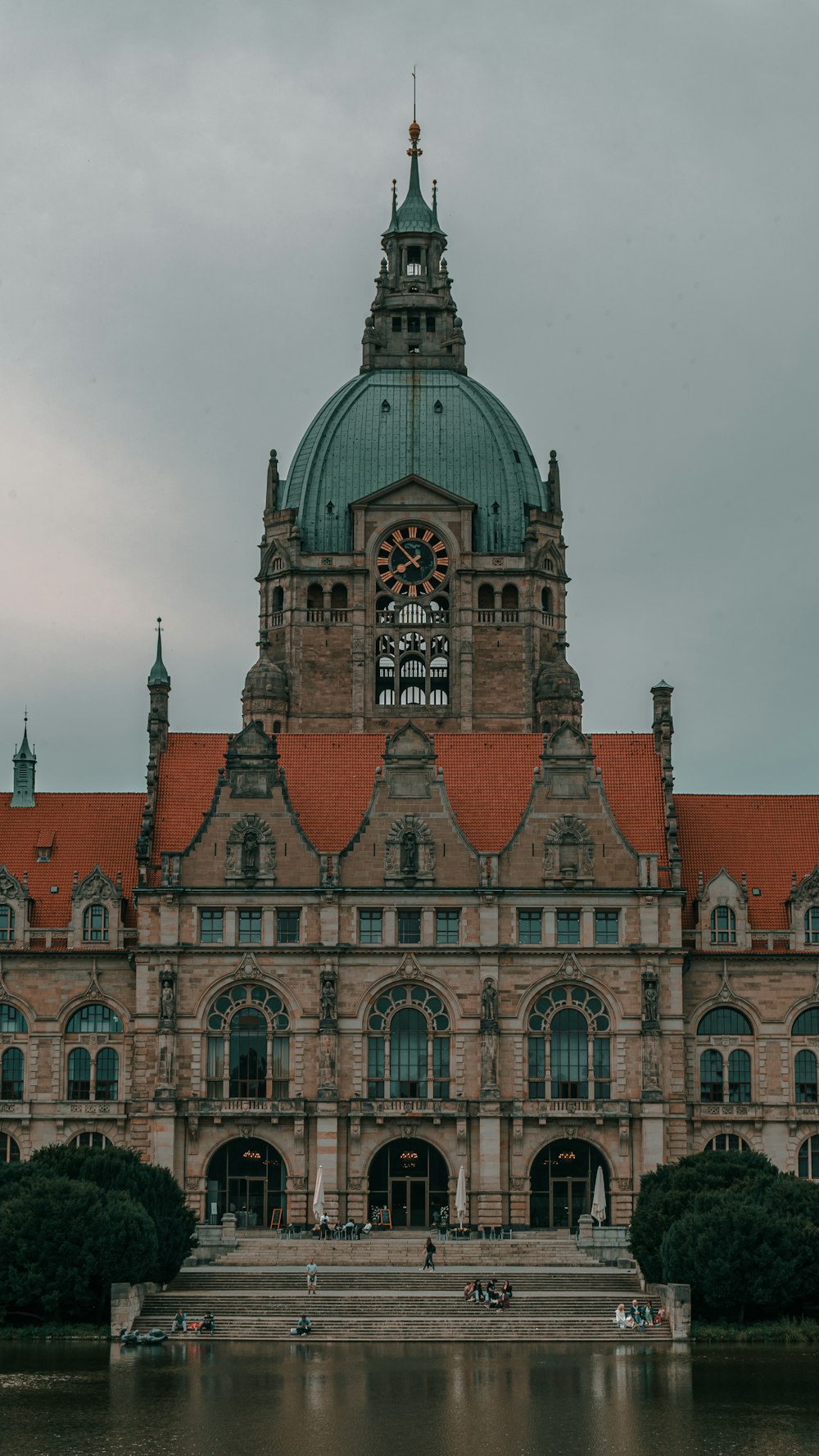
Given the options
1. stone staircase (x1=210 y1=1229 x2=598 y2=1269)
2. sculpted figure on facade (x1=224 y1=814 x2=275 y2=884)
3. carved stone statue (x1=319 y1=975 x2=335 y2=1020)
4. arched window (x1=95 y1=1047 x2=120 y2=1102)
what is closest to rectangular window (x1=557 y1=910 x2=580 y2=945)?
carved stone statue (x1=319 y1=975 x2=335 y2=1020)

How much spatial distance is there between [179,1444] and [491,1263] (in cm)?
3422

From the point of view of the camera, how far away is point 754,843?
117m

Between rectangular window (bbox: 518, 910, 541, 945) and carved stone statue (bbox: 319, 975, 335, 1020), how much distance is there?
7.94 m

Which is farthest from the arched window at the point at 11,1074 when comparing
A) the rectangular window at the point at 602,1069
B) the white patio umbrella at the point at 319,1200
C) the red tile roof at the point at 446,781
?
the rectangular window at the point at 602,1069

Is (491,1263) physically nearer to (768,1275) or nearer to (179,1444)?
(768,1275)

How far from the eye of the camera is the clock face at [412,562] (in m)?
133

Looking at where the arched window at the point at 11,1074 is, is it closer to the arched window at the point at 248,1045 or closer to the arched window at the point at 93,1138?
the arched window at the point at 93,1138

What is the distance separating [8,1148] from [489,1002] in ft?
68.5

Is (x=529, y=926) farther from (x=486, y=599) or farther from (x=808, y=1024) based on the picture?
(x=486, y=599)

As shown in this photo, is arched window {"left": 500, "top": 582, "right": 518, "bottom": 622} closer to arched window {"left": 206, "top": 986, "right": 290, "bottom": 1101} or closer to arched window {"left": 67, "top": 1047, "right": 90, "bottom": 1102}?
arched window {"left": 206, "top": 986, "right": 290, "bottom": 1101}

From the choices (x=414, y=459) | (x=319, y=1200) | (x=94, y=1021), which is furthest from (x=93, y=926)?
(x=414, y=459)

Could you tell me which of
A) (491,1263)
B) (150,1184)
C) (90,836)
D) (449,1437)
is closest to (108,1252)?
(150,1184)

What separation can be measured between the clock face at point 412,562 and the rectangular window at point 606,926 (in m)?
27.9

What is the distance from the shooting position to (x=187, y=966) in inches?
4313
